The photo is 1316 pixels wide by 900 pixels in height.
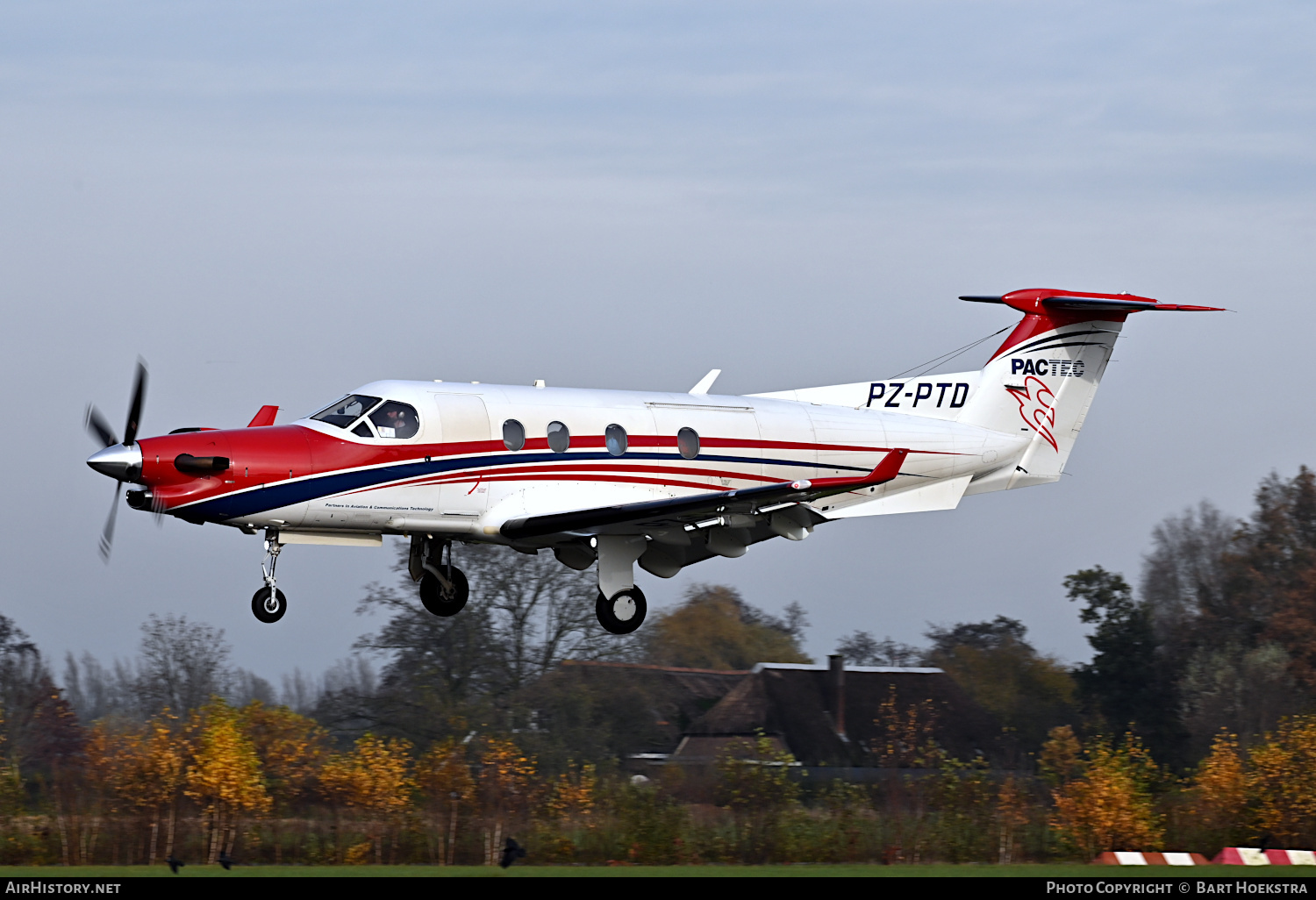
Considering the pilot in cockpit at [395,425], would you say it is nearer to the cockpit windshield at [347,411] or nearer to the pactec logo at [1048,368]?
the cockpit windshield at [347,411]

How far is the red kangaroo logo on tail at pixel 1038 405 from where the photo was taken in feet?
83.3

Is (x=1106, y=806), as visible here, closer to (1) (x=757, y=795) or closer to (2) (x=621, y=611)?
Result: (1) (x=757, y=795)

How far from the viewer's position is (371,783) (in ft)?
109

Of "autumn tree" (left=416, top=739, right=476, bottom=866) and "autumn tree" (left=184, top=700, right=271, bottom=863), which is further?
"autumn tree" (left=184, top=700, right=271, bottom=863)

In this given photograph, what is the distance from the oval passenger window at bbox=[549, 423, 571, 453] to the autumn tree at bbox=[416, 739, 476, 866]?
41.0 feet

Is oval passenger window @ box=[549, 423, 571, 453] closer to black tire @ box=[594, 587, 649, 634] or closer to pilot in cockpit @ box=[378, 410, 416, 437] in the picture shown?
pilot in cockpit @ box=[378, 410, 416, 437]

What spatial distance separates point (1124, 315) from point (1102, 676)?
2004cm

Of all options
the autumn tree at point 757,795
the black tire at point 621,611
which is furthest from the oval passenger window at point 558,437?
the autumn tree at point 757,795

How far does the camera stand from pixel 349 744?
36094 millimetres

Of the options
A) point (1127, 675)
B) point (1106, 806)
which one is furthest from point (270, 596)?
point (1127, 675)

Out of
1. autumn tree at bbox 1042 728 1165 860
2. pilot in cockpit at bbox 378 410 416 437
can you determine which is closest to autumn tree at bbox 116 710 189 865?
pilot in cockpit at bbox 378 410 416 437

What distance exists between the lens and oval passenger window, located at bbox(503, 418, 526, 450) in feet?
69.6

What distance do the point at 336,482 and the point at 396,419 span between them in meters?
1.19
